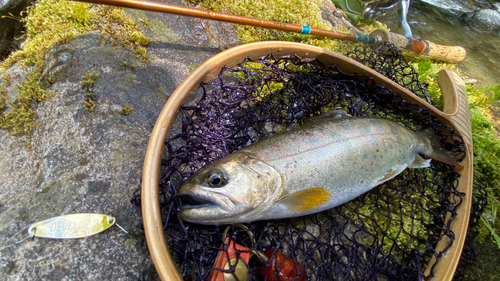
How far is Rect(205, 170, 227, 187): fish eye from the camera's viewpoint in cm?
170

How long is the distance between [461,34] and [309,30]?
7858mm

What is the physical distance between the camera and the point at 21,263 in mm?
1647

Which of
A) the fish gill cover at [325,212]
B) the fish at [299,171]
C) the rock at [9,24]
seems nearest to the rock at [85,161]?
the fish gill cover at [325,212]

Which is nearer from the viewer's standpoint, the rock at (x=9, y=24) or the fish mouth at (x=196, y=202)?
the fish mouth at (x=196, y=202)

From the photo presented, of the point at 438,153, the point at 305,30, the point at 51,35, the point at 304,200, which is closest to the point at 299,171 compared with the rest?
the point at 304,200

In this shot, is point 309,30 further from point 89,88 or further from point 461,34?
point 461,34

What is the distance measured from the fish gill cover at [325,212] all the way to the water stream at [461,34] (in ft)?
14.8

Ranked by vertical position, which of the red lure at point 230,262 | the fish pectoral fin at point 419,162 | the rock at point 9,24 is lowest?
the red lure at point 230,262

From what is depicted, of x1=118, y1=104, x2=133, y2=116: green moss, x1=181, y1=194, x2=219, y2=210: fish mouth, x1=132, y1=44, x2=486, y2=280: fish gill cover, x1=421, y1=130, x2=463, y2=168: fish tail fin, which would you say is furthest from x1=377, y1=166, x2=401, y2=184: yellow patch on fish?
x1=118, y1=104, x2=133, y2=116: green moss

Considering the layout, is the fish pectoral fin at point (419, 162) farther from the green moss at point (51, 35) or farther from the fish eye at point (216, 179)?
the green moss at point (51, 35)

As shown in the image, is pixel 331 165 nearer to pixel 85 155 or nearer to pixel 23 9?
pixel 85 155

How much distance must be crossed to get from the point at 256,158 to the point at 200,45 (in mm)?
2198

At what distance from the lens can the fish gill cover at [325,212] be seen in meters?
1.90

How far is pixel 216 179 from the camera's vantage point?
1.70 meters
